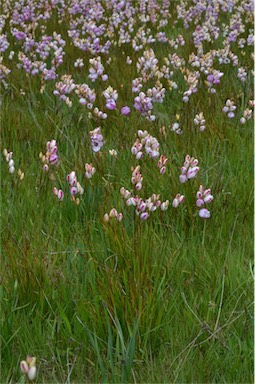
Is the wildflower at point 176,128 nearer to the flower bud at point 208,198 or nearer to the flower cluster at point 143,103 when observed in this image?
the flower cluster at point 143,103

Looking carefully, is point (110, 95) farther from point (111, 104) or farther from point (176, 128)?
point (176, 128)

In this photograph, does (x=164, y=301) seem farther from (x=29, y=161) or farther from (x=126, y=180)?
(x=29, y=161)

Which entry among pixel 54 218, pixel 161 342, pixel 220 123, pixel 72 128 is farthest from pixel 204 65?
pixel 161 342

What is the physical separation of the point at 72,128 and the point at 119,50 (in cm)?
287

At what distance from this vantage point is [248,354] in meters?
2.28

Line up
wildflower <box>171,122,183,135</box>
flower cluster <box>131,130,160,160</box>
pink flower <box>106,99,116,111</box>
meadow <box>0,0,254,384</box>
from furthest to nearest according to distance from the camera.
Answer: wildflower <box>171,122,183,135</box> < pink flower <box>106,99,116,111</box> < flower cluster <box>131,130,160,160</box> < meadow <box>0,0,254,384</box>

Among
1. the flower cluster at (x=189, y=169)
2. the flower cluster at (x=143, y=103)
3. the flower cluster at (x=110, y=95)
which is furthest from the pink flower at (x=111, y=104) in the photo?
the flower cluster at (x=189, y=169)

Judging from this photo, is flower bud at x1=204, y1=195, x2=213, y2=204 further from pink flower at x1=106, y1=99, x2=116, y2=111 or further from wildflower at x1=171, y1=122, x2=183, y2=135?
wildflower at x1=171, y1=122, x2=183, y2=135

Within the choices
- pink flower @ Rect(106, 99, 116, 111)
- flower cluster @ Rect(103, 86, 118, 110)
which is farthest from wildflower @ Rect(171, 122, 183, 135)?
pink flower @ Rect(106, 99, 116, 111)

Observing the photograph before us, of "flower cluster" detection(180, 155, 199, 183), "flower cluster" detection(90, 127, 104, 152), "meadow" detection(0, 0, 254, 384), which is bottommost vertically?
"meadow" detection(0, 0, 254, 384)

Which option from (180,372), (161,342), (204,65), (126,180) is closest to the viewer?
(180,372)

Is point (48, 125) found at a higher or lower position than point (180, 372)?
higher

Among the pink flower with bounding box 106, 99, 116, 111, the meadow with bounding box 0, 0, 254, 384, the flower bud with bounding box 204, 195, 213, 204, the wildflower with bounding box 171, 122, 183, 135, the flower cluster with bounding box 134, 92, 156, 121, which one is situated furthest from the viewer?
the wildflower with bounding box 171, 122, 183, 135

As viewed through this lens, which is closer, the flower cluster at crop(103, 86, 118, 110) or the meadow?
the meadow
